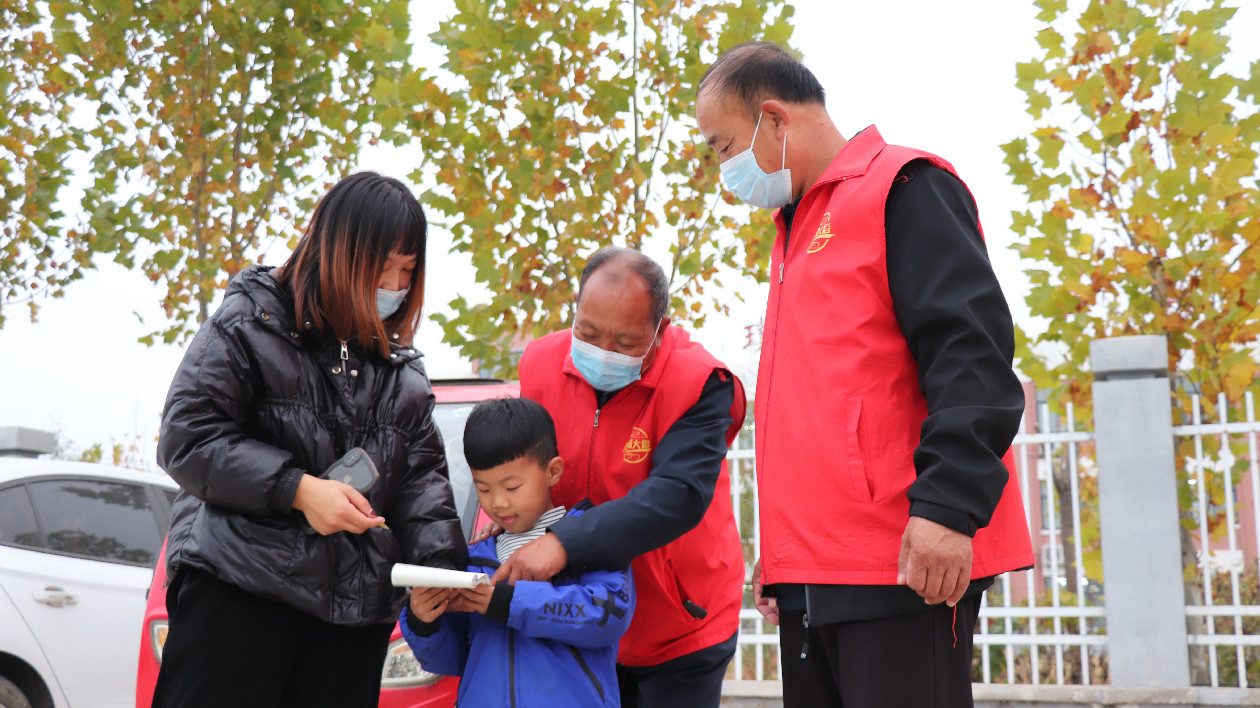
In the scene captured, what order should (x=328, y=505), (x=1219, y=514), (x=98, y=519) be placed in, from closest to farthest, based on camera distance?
(x=328, y=505), (x=98, y=519), (x=1219, y=514)

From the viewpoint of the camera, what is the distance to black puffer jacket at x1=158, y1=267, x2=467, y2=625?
6.77 feet

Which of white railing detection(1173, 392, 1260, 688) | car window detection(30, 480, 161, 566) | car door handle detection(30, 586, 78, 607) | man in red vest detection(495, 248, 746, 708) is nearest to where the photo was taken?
man in red vest detection(495, 248, 746, 708)

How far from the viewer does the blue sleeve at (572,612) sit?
2312mm

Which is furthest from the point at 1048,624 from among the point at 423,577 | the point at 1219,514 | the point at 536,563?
the point at 423,577

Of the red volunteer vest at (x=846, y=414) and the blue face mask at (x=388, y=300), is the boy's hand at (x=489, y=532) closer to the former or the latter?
the blue face mask at (x=388, y=300)

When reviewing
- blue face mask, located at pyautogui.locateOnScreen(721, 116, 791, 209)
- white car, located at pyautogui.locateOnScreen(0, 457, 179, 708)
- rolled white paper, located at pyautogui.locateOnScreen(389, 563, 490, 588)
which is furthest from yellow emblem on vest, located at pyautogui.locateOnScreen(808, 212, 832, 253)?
white car, located at pyautogui.locateOnScreen(0, 457, 179, 708)

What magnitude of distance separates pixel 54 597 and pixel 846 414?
448cm

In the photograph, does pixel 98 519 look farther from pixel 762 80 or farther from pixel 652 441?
pixel 762 80

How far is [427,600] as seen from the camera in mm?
2295

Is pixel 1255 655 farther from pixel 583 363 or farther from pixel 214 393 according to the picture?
pixel 214 393

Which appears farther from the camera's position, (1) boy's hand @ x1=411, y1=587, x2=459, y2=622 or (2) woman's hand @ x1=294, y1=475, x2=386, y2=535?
(1) boy's hand @ x1=411, y1=587, x2=459, y2=622

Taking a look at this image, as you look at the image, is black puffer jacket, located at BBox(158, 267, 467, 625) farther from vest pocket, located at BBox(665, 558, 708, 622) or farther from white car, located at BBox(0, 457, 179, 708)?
white car, located at BBox(0, 457, 179, 708)

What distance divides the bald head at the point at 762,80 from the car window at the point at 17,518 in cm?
436

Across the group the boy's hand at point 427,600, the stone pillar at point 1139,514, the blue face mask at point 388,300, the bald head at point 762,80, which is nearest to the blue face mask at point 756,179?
the bald head at point 762,80
